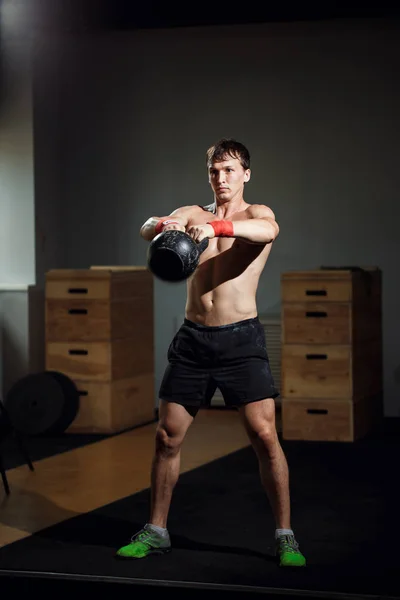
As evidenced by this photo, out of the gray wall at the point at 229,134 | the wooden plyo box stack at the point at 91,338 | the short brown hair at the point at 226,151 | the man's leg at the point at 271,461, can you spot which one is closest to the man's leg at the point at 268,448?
the man's leg at the point at 271,461

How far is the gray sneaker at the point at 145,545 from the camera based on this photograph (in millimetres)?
4184

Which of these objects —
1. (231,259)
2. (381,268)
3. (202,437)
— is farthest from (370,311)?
(231,259)

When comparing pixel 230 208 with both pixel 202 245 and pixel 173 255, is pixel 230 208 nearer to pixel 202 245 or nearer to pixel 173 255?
pixel 202 245

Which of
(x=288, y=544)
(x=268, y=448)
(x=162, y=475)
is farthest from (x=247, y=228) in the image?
(x=288, y=544)

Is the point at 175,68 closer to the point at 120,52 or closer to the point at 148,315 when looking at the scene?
the point at 120,52

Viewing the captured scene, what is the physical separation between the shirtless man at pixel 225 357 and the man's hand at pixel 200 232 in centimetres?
31

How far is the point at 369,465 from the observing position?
6086 millimetres

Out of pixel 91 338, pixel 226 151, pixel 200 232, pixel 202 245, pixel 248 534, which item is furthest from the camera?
pixel 91 338

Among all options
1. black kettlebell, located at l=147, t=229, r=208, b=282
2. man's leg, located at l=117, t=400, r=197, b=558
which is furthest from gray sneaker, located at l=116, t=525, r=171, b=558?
black kettlebell, located at l=147, t=229, r=208, b=282

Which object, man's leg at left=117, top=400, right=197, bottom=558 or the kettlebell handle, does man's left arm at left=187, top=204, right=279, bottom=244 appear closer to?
the kettlebell handle

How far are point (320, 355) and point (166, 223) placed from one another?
3181 millimetres

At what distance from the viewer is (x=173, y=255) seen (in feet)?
12.0

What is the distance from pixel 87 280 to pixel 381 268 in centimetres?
225

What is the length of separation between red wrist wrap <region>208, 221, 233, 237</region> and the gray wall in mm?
4302
